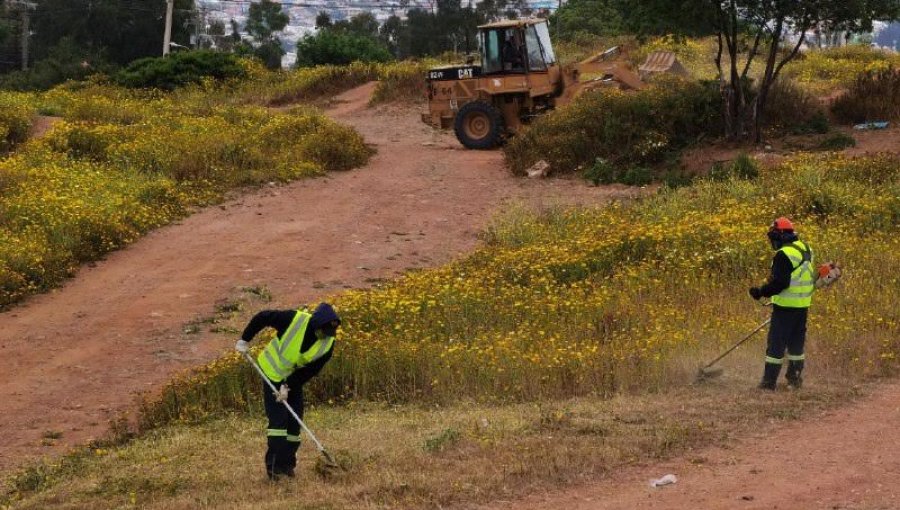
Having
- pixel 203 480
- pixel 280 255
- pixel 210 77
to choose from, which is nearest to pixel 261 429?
pixel 203 480

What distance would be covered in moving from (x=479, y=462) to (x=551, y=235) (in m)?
9.21

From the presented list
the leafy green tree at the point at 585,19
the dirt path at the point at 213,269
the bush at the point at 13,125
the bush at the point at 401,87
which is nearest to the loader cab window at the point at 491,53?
the dirt path at the point at 213,269

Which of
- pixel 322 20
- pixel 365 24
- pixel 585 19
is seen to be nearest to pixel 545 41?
pixel 585 19

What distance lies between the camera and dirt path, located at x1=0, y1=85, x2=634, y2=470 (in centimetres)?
1222

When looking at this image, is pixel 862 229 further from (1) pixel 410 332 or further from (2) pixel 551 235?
(1) pixel 410 332

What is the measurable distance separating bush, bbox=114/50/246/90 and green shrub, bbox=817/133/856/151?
2410 centimetres

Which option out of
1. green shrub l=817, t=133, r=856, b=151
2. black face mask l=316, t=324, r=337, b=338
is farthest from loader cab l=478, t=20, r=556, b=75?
black face mask l=316, t=324, r=337, b=338

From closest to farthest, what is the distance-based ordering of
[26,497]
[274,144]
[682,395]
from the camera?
[26,497] < [682,395] < [274,144]

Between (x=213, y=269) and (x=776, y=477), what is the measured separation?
1019cm

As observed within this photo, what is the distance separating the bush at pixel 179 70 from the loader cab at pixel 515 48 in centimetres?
1673

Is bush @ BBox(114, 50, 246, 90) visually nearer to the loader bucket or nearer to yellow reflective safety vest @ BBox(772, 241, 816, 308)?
the loader bucket

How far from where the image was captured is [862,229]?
15836 mm

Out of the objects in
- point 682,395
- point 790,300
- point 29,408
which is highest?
point 790,300

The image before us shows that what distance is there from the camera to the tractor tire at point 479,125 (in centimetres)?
2630
